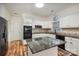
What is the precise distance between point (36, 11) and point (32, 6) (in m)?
0.14

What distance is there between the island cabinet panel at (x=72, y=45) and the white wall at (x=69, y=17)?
29cm

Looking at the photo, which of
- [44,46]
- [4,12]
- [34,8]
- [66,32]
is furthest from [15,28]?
[66,32]

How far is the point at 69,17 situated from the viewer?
1972 millimetres

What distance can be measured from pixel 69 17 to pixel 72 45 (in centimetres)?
59

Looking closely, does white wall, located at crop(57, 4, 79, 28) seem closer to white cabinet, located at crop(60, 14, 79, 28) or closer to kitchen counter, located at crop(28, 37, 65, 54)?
white cabinet, located at crop(60, 14, 79, 28)

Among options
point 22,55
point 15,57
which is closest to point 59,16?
point 22,55

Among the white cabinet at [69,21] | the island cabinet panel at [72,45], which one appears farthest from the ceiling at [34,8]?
the island cabinet panel at [72,45]

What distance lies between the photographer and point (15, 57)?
191 cm

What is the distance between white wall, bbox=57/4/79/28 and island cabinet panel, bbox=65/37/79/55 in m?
0.29

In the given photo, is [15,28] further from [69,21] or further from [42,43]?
[69,21]

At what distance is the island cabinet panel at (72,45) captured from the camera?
1.88 meters

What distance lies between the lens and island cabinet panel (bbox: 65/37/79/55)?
6.18 ft

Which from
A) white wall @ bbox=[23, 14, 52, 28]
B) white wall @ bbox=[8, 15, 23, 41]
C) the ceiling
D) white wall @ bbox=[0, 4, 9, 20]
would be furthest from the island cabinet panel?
white wall @ bbox=[0, 4, 9, 20]

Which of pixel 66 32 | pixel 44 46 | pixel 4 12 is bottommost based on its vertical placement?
pixel 44 46
